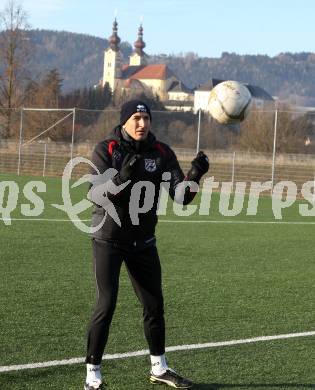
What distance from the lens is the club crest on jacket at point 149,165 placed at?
5.50 meters

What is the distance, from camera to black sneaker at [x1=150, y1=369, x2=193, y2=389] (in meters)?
5.56

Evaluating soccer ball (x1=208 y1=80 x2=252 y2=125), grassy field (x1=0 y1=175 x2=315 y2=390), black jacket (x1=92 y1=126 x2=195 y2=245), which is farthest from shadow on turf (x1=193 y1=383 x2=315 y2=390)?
soccer ball (x1=208 y1=80 x2=252 y2=125)

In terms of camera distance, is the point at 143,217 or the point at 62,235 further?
the point at 62,235

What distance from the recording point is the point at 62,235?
14.1 m

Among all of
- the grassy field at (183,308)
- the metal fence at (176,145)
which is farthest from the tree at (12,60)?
the grassy field at (183,308)

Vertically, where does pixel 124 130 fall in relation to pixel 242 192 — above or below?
above

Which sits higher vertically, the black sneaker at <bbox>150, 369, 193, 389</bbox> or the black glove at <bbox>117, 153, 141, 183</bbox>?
the black glove at <bbox>117, 153, 141, 183</bbox>

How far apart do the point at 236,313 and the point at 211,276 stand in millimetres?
2272

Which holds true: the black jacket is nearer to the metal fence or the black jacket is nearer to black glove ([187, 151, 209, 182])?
black glove ([187, 151, 209, 182])

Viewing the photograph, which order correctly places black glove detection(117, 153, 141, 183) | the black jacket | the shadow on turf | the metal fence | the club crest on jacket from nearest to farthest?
1. black glove detection(117, 153, 141, 183)
2. the black jacket
3. the club crest on jacket
4. the shadow on turf
5. the metal fence

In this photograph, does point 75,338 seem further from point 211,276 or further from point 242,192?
point 242,192

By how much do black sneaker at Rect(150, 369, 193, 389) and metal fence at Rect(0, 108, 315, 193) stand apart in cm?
2214

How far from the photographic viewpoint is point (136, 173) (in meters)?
5.46

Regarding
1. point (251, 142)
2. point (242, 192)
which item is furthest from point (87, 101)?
point (242, 192)
